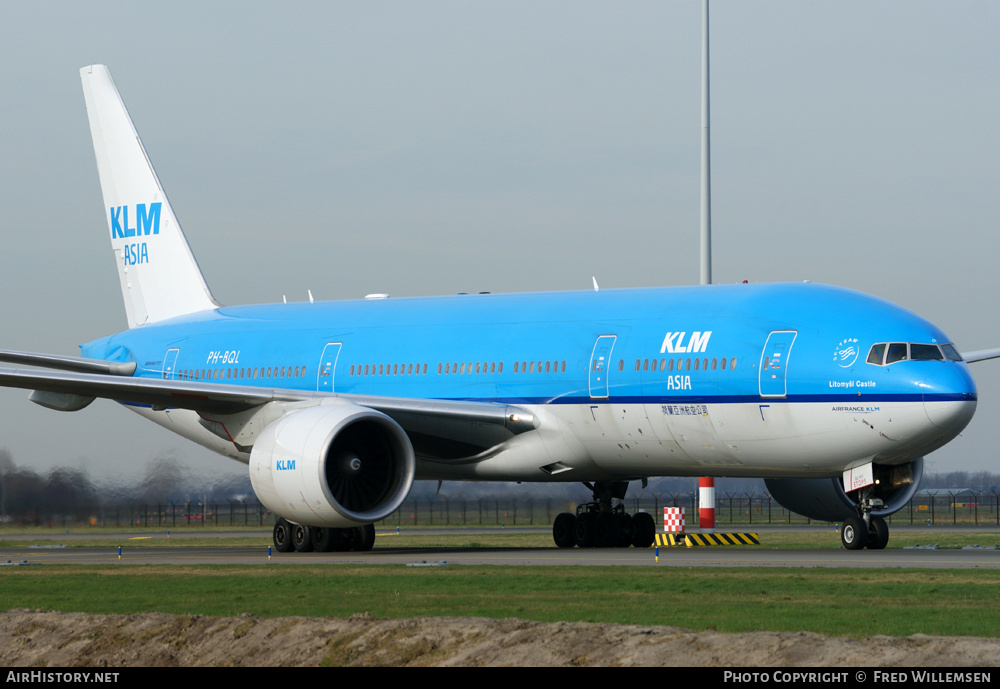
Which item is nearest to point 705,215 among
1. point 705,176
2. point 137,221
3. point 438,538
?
point 705,176

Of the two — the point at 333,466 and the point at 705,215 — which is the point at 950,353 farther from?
the point at 705,215

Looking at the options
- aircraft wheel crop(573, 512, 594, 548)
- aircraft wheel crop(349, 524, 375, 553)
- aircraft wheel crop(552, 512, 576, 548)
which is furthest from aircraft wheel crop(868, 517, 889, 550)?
aircraft wheel crop(349, 524, 375, 553)

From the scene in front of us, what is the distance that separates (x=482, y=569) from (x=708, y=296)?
6.98 metres

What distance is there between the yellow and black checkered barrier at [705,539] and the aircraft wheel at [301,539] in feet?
21.7

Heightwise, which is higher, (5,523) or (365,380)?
(365,380)

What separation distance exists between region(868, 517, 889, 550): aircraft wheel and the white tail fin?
16.4 m

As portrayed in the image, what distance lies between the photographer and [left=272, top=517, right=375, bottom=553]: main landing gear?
25984 millimetres

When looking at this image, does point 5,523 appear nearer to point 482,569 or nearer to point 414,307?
point 414,307

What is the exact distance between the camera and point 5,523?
127 ft

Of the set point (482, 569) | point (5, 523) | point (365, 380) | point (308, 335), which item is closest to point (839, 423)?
point (482, 569)

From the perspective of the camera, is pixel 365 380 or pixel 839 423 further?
pixel 365 380

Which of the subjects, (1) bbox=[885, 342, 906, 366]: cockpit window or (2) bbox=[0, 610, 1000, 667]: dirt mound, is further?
(1) bbox=[885, 342, 906, 366]: cockpit window

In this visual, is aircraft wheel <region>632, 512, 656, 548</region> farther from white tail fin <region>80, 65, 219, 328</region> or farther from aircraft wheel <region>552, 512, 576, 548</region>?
white tail fin <region>80, 65, 219, 328</region>

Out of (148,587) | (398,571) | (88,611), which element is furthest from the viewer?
(398,571)
